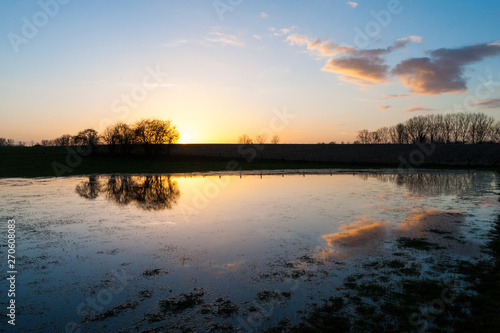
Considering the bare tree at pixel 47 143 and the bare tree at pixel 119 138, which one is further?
the bare tree at pixel 47 143

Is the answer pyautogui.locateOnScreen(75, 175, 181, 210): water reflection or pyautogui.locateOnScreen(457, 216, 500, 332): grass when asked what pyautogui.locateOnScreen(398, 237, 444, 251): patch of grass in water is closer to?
pyautogui.locateOnScreen(457, 216, 500, 332): grass

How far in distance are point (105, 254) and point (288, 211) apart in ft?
32.6

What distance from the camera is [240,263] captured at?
31.9 feet

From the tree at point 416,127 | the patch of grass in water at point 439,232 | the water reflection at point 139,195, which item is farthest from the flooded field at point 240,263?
the tree at point 416,127

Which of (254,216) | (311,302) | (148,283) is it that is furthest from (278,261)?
(254,216)

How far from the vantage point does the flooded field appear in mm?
6625

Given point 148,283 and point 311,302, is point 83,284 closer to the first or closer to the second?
point 148,283

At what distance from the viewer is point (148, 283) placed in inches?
325

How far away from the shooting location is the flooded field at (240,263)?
662 centimetres

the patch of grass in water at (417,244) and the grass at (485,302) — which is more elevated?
the patch of grass in water at (417,244)

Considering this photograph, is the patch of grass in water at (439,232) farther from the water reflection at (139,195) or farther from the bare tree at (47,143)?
the bare tree at (47,143)
